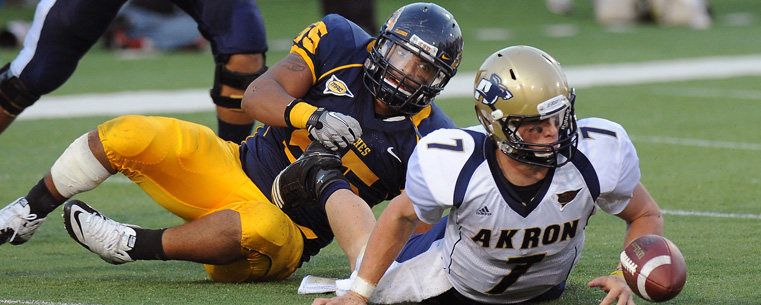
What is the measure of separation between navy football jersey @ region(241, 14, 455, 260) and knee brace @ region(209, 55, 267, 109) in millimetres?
779

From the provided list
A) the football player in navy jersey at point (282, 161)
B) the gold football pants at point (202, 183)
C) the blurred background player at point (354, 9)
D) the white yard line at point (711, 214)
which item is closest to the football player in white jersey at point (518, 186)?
the football player in navy jersey at point (282, 161)

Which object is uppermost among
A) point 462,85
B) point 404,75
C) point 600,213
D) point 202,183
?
point 404,75

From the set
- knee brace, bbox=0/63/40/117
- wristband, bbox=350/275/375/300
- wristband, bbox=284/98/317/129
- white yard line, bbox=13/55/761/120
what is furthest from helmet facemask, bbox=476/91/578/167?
white yard line, bbox=13/55/761/120

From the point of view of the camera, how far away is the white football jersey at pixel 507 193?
2877 mm

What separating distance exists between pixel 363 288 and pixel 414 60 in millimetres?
975

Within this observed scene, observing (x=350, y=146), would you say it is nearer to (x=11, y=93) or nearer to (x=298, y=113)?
(x=298, y=113)

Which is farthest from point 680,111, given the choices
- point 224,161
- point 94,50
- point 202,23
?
point 94,50

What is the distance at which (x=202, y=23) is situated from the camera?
473cm

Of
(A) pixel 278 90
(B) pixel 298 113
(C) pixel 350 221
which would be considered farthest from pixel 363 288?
(A) pixel 278 90

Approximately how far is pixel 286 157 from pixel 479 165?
1144 mm

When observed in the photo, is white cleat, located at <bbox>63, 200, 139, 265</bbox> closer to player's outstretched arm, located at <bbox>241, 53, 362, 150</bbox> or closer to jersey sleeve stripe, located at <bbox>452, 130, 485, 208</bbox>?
player's outstretched arm, located at <bbox>241, 53, 362, 150</bbox>

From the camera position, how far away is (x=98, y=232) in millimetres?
3504

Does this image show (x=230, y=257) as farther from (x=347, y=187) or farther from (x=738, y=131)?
(x=738, y=131)

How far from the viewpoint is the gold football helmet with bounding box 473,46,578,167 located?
2805 millimetres
